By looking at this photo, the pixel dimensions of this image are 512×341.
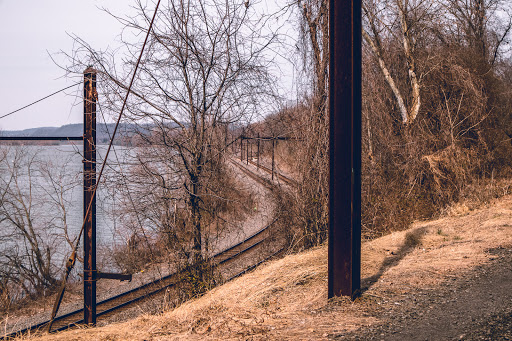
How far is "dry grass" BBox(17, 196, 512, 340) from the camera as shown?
15.3ft

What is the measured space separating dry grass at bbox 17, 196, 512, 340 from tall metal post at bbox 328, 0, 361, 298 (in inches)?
23.3

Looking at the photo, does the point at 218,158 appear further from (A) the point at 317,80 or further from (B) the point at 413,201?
(B) the point at 413,201

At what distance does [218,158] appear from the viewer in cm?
1130

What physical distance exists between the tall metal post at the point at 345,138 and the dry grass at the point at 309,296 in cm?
59

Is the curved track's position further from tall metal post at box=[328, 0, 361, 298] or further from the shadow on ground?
tall metal post at box=[328, 0, 361, 298]

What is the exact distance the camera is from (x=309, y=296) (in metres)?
5.60

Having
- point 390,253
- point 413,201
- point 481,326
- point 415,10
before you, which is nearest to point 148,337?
point 481,326

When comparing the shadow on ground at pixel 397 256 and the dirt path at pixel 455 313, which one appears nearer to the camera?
the dirt path at pixel 455 313

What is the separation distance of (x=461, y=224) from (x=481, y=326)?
19.5 feet

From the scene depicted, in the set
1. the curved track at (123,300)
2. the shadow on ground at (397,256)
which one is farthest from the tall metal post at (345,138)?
the curved track at (123,300)

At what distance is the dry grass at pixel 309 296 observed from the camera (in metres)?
4.66

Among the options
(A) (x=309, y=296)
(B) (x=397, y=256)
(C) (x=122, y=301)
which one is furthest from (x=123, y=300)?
(A) (x=309, y=296)

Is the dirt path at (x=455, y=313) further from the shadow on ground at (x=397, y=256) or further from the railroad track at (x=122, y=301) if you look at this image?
the railroad track at (x=122, y=301)

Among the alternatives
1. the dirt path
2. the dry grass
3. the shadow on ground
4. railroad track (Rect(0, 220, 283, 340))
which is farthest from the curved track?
the dirt path
